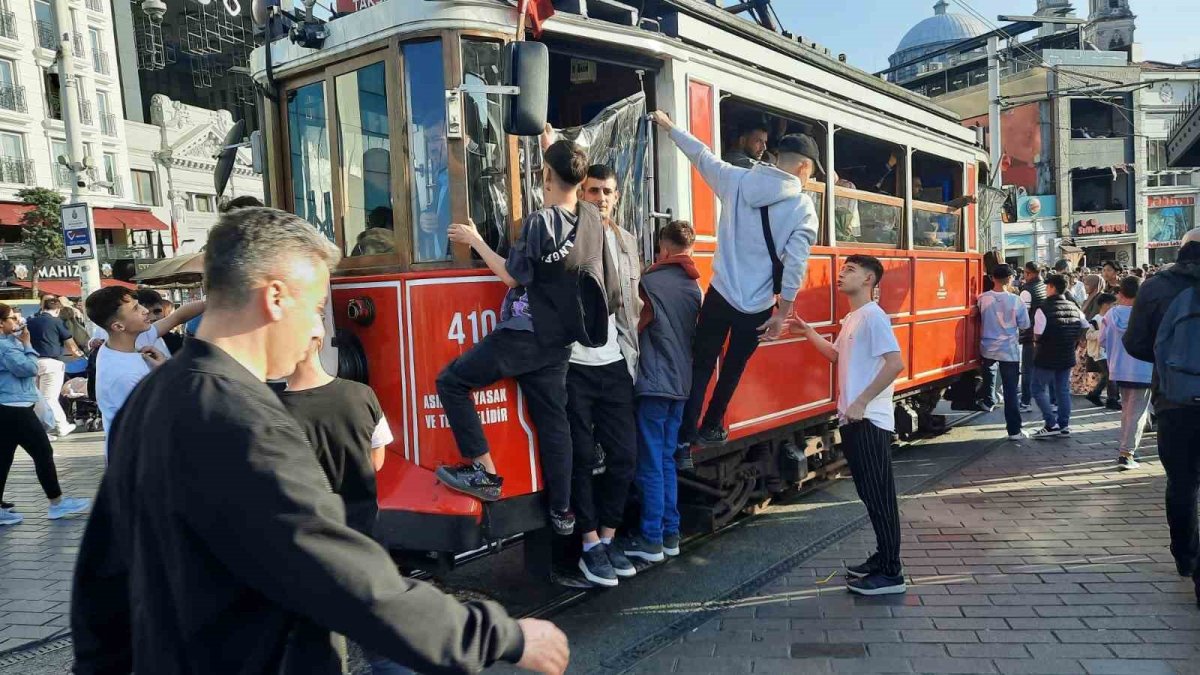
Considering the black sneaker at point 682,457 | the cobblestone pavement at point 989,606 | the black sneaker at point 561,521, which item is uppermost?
the black sneaker at point 682,457

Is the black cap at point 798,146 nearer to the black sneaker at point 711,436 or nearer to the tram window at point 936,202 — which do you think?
the black sneaker at point 711,436

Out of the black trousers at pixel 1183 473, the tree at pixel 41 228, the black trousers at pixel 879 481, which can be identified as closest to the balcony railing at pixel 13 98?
the tree at pixel 41 228

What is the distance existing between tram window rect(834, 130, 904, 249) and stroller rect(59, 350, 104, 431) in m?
10.7

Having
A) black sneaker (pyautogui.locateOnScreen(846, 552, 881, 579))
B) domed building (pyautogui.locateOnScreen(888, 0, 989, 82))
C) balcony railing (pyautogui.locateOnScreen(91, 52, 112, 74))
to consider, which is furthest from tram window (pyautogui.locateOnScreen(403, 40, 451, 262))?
domed building (pyautogui.locateOnScreen(888, 0, 989, 82))

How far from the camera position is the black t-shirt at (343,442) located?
241 cm

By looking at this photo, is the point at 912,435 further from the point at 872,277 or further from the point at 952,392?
the point at 872,277

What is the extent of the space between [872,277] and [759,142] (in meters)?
1.40

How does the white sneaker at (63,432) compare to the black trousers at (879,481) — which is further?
the white sneaker at (63,432)

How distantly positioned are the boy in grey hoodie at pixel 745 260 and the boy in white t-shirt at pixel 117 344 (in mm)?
2831

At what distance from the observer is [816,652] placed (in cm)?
365

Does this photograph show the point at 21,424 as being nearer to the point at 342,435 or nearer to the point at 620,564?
the point at 620,564

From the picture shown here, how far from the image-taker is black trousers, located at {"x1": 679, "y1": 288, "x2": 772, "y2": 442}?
14.8 ft

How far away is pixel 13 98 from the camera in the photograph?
28219 millimetres

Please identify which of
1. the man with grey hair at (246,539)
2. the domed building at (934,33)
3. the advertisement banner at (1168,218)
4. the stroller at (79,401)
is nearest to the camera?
the man with grey hair at (246,539)
